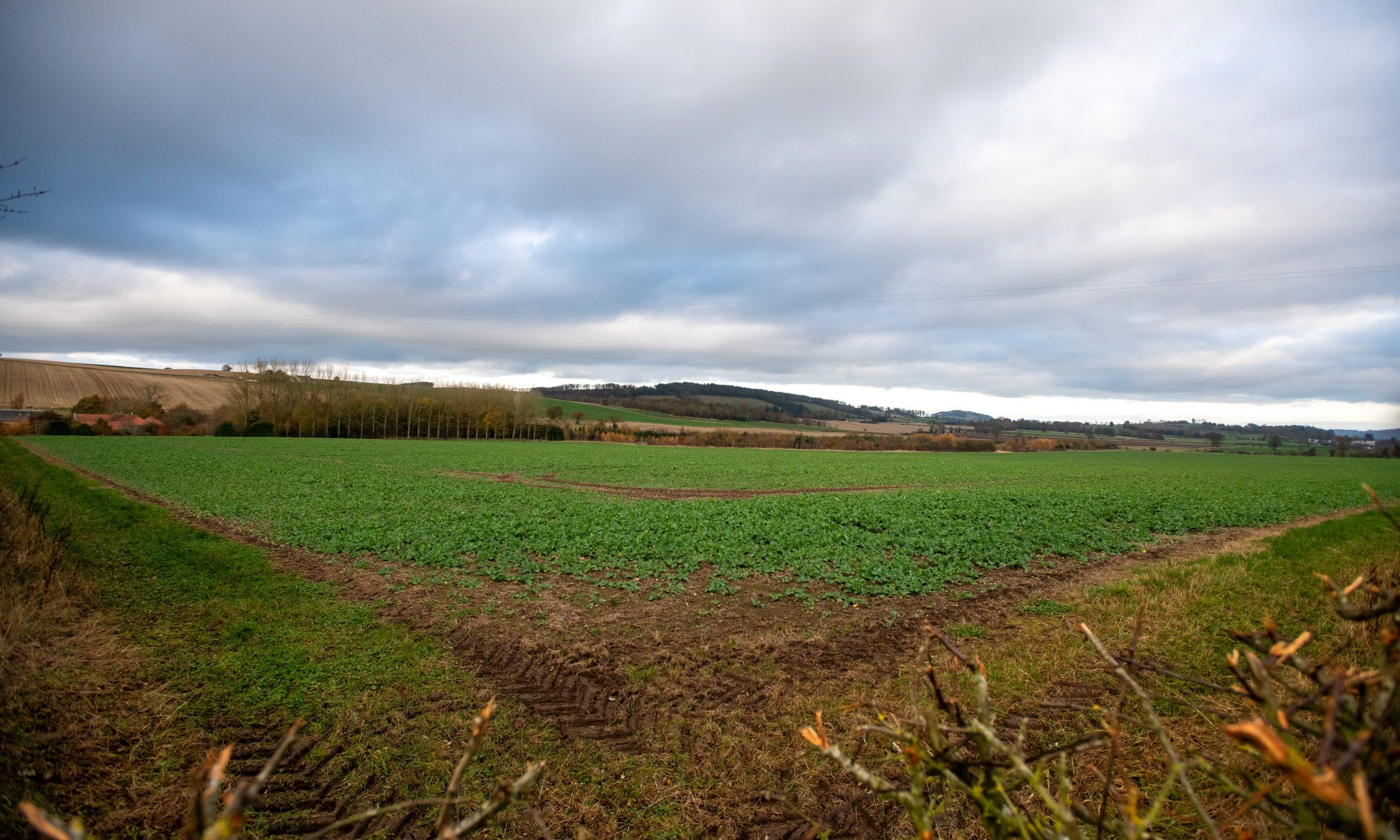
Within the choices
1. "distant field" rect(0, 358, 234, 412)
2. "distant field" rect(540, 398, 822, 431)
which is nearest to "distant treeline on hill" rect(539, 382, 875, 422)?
"distant field" rect(540, 398, 822, 431)

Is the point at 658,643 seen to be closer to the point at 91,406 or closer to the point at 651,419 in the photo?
the point at 651,419

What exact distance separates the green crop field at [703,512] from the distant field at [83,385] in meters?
52.0

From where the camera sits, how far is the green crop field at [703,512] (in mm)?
13352

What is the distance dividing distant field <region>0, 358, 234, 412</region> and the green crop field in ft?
171

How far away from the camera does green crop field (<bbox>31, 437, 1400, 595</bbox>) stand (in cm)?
1335

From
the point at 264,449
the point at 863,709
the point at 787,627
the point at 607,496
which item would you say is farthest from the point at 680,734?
the point at 264,449

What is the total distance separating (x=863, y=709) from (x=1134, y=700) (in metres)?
2.80

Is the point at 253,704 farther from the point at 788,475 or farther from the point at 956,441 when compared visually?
the point at 956,441

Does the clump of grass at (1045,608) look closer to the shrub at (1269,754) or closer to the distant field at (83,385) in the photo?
the shrub at (1269,754)

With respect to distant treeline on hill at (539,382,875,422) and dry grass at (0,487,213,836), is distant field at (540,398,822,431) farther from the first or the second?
dry grass at (0,487,213,836)

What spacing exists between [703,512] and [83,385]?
112 metres

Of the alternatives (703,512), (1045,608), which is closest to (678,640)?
(1045,608)

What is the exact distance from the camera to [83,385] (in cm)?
8888

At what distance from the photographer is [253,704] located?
6.55m
